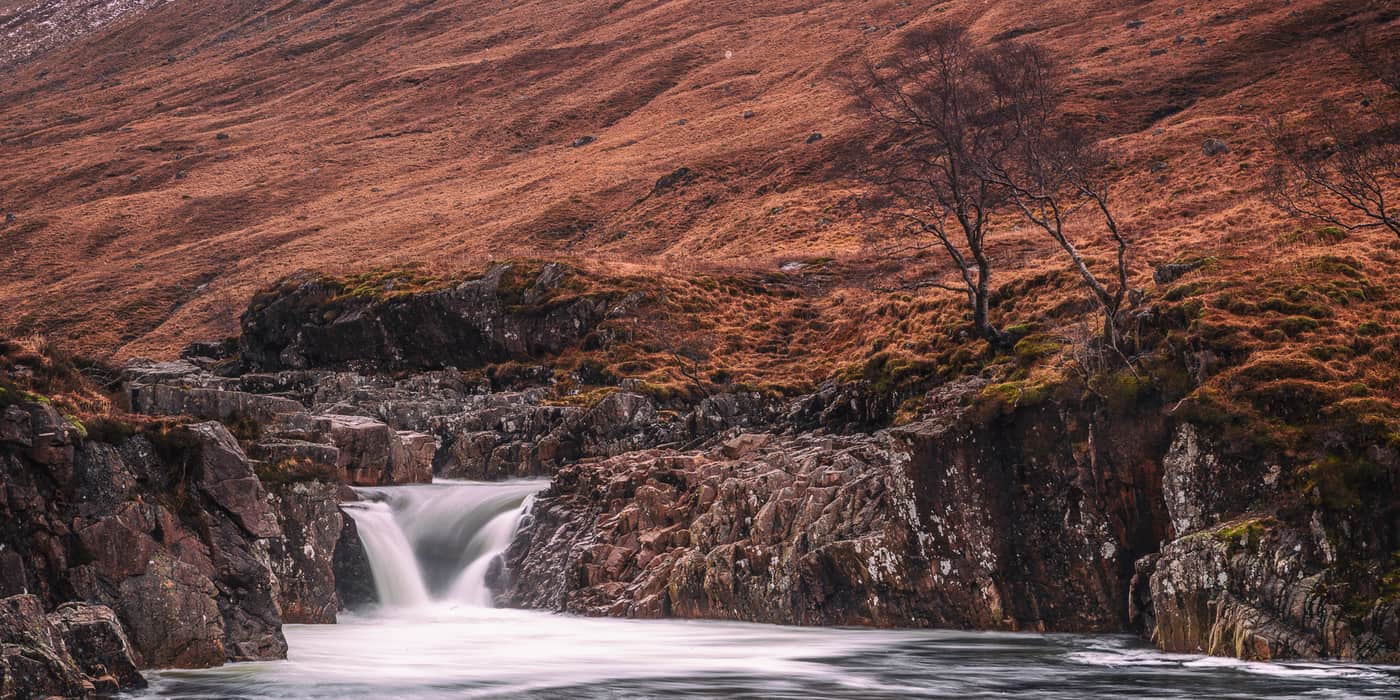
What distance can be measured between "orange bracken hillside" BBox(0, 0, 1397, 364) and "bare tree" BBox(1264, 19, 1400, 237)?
5.45ft

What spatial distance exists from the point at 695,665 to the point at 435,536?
16.8 meters

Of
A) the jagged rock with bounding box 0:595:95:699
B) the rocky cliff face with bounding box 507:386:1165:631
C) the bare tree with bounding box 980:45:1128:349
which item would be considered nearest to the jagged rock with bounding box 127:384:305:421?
the rocky cliff face with bounding box 507:386:1165:631

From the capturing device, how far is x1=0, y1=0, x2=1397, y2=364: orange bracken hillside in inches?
2670

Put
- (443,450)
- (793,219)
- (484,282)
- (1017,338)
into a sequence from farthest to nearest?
1. (793,219)
2. (484,282)
3. (443,450)
4. (1017,338)

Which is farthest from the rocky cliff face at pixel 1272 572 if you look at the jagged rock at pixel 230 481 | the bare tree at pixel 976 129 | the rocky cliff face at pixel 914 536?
the jagged rock at pixel 230 481

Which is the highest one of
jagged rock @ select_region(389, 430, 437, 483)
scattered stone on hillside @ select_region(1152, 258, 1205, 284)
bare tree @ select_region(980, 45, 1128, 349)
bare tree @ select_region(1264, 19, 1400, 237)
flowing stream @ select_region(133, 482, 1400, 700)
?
bare tree @ select_region(980, 45, 1128, 349)

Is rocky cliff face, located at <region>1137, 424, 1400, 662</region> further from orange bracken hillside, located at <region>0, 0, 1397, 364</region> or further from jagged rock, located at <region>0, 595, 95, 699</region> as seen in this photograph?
jagged rock, located at <region>0, 595, 95, 699</region>

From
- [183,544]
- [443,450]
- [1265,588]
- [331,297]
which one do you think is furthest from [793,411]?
[331,297]

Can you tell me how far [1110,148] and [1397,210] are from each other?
119 ft

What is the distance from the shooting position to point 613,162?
120625mm

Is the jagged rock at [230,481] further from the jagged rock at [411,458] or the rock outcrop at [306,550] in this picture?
the jagged rock at [411,458]

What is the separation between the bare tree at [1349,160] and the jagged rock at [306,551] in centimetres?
2668

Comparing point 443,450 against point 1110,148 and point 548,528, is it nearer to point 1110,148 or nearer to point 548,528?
point 548,528

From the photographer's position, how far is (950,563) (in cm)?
2947
